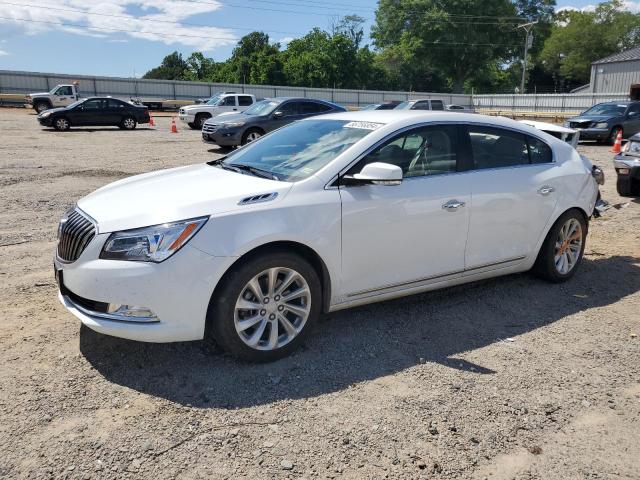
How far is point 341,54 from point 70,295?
2802 inches

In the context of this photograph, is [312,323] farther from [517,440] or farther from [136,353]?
[517,440]

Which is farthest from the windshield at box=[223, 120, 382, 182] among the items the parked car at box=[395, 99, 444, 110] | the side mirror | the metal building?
the metal building

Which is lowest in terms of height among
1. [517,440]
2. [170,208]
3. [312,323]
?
[517,440]

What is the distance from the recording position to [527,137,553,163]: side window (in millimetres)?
5211

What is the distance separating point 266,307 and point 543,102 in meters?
47.3

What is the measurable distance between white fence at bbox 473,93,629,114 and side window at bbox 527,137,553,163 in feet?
131

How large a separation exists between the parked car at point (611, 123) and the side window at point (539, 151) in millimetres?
16755

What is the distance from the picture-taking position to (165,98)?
148 ft

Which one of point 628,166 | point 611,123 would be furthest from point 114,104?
point 628,166

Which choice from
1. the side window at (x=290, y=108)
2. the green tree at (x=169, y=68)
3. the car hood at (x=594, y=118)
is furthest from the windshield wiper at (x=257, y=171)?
the green tree at (x=169, y=68)

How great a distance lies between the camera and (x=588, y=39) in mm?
76125

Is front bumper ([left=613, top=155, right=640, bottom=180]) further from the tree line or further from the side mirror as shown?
the tree line

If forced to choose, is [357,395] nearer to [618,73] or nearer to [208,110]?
[208,110]

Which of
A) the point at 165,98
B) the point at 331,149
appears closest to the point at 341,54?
the point at 165,98
